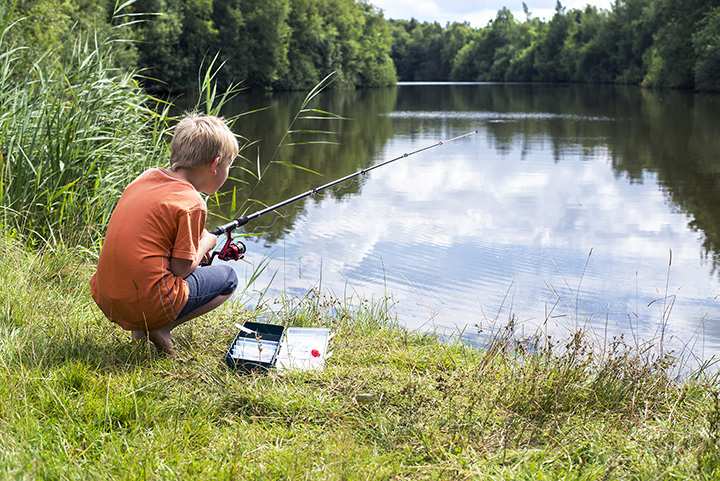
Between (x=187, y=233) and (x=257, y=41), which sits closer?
(x=187, y=233)

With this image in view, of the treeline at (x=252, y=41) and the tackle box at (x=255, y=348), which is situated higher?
the treeline at (x=252, y=41)

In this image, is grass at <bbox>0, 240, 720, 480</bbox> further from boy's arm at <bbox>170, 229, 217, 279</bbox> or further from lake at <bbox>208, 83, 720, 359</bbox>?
lake at <bbox>208, 83, 720, 359</bbox>

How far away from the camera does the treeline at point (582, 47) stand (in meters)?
39.5

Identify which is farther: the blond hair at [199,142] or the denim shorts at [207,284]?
the denim shorts at [207,284]

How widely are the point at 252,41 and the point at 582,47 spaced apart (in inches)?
1172

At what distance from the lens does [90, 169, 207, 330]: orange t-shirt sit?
2.73m

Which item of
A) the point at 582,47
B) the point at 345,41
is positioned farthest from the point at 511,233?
the point at 582,47

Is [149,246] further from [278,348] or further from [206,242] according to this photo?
[278,348]

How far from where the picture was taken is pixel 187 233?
9.03ft

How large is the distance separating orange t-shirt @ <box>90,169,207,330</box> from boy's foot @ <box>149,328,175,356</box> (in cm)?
11

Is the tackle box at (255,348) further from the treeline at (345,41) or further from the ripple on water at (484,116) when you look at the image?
the ripple on water at (484,116)

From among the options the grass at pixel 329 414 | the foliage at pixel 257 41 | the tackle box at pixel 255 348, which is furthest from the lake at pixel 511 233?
the foliage at pixel 257 41

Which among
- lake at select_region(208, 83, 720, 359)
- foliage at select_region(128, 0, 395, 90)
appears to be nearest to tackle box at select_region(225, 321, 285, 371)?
lake at select_region(208, 83, 720, 359)

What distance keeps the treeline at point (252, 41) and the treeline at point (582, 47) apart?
16.9m
